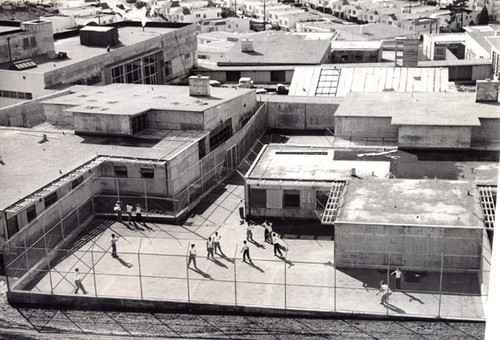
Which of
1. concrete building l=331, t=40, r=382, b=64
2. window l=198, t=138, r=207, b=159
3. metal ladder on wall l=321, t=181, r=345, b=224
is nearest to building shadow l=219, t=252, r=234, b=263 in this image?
metal ladder on wall l=321, t=181, r=345, b=224

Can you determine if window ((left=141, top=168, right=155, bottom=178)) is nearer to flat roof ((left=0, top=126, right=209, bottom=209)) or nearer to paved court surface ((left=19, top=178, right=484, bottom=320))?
flat roof ((left=0, top=126, right=209, bottom=209))

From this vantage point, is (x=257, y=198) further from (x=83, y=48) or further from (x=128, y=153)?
(x=83, y=48)

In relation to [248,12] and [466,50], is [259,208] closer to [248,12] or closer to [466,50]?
[466,50]

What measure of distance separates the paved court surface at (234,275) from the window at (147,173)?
263 centimetres

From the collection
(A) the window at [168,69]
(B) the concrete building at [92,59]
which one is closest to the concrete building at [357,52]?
(B) the concrete building at [92,59]

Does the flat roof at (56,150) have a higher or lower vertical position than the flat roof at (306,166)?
higher

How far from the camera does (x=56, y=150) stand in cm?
3791

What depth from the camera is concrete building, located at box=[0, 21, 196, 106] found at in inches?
1933

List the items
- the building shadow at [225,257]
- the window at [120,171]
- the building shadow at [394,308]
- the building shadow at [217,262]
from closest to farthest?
the building shadow at [394,308]
the building shadow at [217,262]
the building shadow at [225,257]
the window at [120,171]

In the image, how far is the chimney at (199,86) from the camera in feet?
145

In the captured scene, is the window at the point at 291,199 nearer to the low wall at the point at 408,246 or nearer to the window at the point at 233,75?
the low wall at the point at 408,246

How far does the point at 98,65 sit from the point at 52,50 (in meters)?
4.40

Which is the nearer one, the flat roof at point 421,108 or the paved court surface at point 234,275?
the paved court surface at point 234,275

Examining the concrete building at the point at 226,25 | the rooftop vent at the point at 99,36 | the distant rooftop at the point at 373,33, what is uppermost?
the rooftop vent at the point at 99,36
